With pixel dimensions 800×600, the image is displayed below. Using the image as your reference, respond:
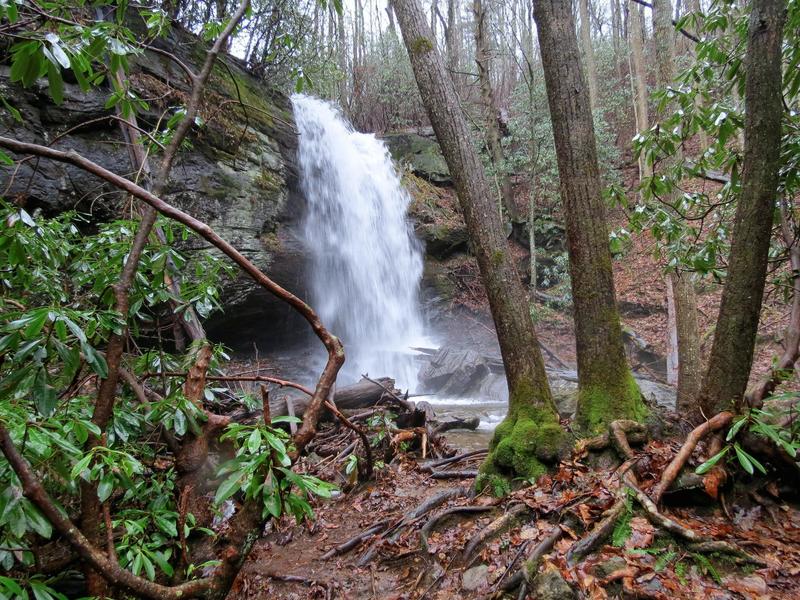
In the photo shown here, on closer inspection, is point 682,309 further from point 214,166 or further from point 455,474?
point 214,166

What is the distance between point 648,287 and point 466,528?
13990 millimetres

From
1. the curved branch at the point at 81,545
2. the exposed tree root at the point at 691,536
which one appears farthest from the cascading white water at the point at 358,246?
the curved branch at the point at 81,545

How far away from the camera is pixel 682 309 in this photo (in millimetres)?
6402

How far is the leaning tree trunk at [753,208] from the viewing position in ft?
7.64

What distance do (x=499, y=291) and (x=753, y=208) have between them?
69.7 inches

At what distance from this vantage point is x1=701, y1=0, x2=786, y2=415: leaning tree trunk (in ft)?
7.64

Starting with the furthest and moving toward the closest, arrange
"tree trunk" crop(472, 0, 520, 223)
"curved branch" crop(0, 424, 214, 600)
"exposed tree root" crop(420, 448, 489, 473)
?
"tree trunk" crop(472, 0, 520, 223), "exposed tree root" crop(420, 448, 489, 473), "curved branch" crop(0, 424, 214, 600)

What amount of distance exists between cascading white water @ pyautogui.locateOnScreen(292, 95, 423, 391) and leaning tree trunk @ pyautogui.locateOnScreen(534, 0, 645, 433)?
29.7 ft

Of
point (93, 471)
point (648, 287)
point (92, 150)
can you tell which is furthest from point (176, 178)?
point (648, 287)

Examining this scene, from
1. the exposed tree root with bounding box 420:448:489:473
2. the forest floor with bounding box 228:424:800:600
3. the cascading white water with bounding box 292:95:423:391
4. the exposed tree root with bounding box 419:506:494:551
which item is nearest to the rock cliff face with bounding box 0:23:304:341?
the cascading white water with bounding box 292:95:423:391

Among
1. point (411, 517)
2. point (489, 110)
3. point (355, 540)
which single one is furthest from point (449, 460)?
point (489, 110)

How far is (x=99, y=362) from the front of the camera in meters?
1.80

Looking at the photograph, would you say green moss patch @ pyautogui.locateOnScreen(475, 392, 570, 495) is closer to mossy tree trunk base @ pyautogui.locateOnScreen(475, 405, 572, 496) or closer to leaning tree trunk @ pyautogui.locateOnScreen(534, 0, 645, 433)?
mossy tree trunk base @ pyautogui.locateOnScreen(475, 405, 572, 496)

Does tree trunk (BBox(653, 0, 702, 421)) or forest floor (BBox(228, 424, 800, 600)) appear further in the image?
tree trunk (BBox(653, 0, 702, 421))
